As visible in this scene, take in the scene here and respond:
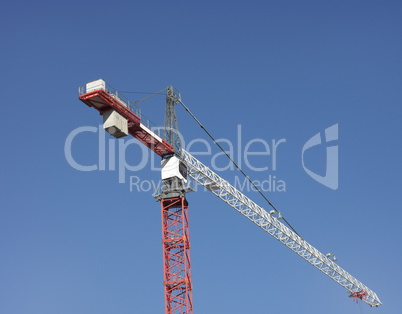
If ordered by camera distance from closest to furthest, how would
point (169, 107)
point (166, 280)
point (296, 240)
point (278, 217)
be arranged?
1. point (166, 280)
2. point (169, 107)
3. point (278, 217)
4. point (296, 240)

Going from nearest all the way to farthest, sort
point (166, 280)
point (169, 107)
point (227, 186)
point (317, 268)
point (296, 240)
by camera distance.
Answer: point (166, 280)
point (169, 107)
point (227, 186)
point (296, 240)
point (317, 268)

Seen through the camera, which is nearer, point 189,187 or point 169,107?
point 189,187

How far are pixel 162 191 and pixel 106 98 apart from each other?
42.1ft

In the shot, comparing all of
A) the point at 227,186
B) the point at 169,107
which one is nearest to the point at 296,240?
the point at 227,186

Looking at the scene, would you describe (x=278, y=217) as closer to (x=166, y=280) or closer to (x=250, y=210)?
(x=250, y=210)

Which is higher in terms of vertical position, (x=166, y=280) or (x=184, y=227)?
(x=184, y=227)

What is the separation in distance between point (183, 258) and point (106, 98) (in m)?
17.8

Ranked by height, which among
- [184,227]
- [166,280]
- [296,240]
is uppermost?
[296,240]

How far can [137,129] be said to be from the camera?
71125mm

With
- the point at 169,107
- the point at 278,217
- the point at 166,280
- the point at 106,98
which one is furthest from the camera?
the point at 278,217

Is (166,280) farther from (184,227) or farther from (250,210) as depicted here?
(250,210)

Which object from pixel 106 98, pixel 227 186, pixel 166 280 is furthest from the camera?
pixel 227 186

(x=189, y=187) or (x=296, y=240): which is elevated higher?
(x=296, y=240)

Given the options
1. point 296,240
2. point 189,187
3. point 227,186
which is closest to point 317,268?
point 296,240
